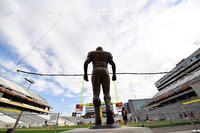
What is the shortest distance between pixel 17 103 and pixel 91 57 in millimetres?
30573

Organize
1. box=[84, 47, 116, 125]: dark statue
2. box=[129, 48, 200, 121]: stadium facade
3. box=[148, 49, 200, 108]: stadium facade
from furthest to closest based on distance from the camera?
1. box=[148, 49, 200, 108]: stadium facade
2. box=[129, 48, 200, 121]: stadium facade
3. box=[84, 47, 116, 125]: dark statue

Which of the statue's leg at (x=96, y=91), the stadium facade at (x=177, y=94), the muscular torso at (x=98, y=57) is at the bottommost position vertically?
the statue's leg at (x=96, y=91)

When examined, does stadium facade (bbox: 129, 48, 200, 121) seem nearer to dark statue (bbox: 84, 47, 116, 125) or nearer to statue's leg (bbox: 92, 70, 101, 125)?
dark statue (bbox: 84, 47, 116, 125)

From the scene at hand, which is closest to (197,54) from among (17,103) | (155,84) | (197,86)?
(155,84)

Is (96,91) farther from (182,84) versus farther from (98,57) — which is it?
(182,84)

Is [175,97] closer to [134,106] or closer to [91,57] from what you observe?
[91,57]

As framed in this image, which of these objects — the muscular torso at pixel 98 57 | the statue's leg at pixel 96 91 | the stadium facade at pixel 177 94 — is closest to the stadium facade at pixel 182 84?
Answer: the stadium facade at pixel 177 94

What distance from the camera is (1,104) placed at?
74.7ft

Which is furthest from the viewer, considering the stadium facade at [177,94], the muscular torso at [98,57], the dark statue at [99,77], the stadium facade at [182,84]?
the stadium facade at [182,84]

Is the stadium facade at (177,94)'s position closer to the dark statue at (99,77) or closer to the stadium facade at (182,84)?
the stadium facade at (182,84)

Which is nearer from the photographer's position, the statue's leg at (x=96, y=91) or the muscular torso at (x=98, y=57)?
the statue's leg at (x=96, y=91)

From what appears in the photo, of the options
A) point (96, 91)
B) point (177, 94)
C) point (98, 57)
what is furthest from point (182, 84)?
point (96, 91)

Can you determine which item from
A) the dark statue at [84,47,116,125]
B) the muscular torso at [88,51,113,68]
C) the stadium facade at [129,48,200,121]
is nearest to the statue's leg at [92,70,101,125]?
the dark statue at [84,47,116,125]

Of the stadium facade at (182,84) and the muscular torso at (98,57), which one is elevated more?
the stadium facade at (182,84)
